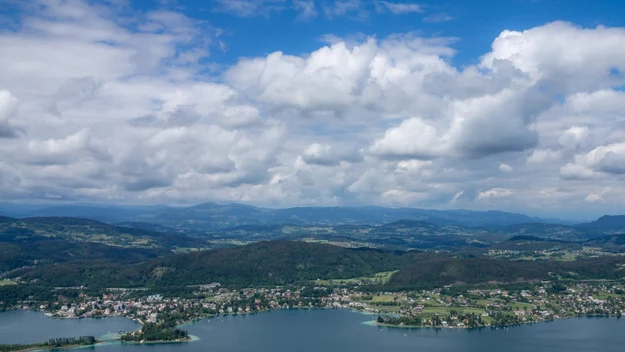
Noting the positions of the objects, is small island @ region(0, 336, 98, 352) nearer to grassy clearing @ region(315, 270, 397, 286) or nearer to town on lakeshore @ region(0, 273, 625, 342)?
town on lakeshore @ region(0, 273, 625, 342)

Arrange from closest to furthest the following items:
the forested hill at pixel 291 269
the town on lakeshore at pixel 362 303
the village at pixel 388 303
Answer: the town on lakeshore at pixel 362 303, the village at pixel 388 303, the forested hill at pixel 291 269

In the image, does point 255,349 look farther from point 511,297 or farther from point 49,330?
point 511,297

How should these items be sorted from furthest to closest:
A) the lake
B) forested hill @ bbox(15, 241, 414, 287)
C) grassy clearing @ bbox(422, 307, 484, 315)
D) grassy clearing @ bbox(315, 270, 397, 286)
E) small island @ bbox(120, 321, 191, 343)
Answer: forested hill @ bbox(15, 241, 414, 287) < grassy clearing @ bbox(315, 270, 397, 286) < grassy clearing @ bbox(422, 307, 484, 315) < small island @ bbox(120, 321, 191, 343) < the lake

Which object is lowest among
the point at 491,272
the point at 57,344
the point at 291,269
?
the point at 57,344

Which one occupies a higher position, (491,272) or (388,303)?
(491,272)

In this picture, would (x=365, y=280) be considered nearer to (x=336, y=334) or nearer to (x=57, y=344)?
(x=336, y=334)

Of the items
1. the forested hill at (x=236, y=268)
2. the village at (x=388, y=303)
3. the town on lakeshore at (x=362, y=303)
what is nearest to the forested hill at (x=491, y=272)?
the town on lakeshore at (x=362, y=303)

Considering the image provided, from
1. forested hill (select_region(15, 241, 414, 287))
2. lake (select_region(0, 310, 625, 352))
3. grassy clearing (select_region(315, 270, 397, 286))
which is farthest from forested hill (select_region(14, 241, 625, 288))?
lake (select_region(0, 310, 625, 352))

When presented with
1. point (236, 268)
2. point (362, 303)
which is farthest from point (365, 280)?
point (236, 268)

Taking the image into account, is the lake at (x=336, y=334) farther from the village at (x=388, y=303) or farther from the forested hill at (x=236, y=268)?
the forested hill at (x=236, y=268)
